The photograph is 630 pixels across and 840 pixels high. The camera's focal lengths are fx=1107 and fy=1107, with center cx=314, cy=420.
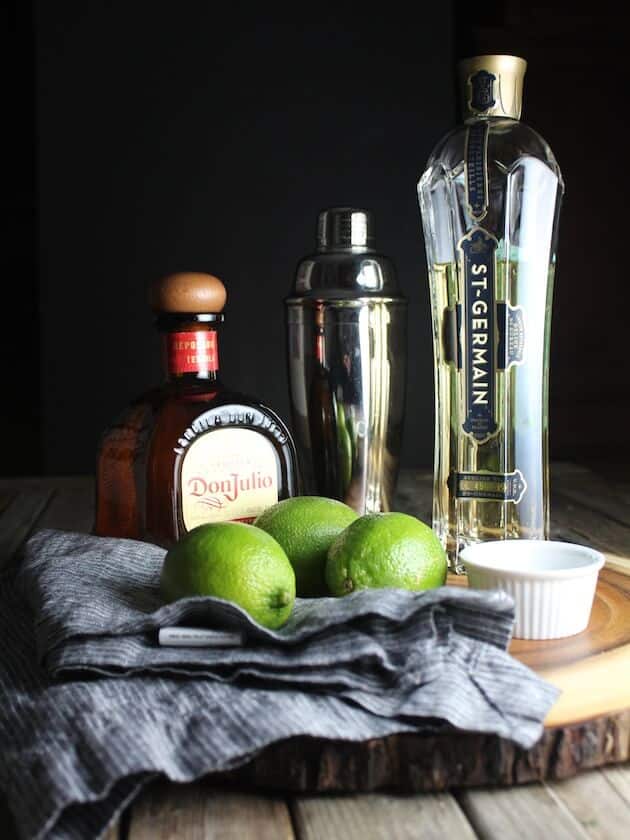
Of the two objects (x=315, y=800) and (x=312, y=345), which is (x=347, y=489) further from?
(x=315, y=800)

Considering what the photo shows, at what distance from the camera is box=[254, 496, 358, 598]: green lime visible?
0.87m

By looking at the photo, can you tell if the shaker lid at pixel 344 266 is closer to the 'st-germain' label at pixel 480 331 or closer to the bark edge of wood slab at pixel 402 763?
the 'st-germain' label at pixel 480 331

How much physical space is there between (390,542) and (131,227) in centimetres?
123

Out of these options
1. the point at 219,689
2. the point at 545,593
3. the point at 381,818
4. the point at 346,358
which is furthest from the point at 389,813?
the point at 346,358

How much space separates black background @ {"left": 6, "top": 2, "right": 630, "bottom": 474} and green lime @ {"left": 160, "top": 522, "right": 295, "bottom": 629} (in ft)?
3.86

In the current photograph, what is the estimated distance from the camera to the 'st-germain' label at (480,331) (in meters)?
1.03

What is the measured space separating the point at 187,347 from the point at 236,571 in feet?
1.18

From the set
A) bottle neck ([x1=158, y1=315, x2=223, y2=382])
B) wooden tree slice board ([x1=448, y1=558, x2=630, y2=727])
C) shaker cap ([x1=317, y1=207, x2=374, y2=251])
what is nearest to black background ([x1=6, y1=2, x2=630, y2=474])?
shaker cap ([x1=317, y1=207, x2=374, y2=251])

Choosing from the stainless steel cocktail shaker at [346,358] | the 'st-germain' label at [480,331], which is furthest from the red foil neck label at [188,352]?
the 'st-germain' label at [480,331]

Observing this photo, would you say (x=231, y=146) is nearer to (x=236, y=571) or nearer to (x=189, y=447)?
(x=189, y=447)

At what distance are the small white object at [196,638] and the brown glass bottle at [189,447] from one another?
0.98 feet

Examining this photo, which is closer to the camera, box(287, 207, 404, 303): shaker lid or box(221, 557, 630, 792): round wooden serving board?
box(221, 557, 630, 792): round wooden serving board

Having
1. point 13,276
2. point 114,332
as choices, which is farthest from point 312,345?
point 13,276

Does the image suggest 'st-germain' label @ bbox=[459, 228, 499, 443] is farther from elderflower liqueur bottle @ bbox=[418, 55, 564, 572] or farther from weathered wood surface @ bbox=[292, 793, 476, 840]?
weathered wood surface @ bbox=[292, 793, 476, 840]
